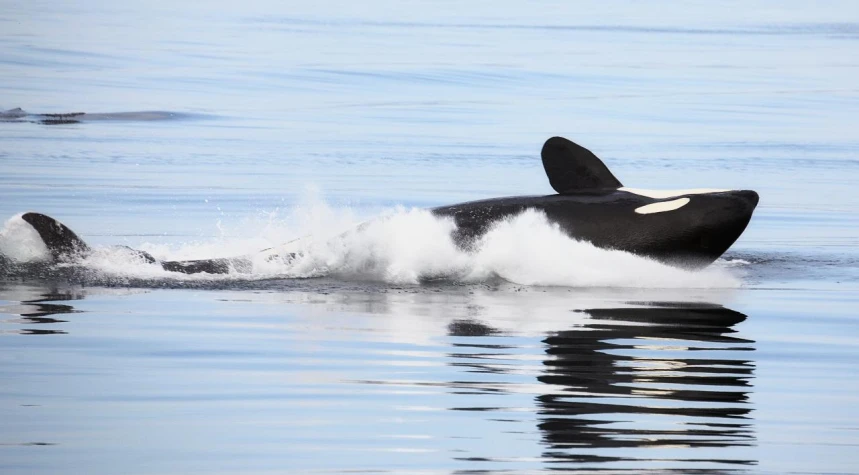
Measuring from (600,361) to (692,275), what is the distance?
5827mm

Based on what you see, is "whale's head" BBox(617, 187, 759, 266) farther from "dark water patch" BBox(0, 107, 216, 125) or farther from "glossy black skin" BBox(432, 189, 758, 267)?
"dark water patch" BBox(0, 107, 216, 125)

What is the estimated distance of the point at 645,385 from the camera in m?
12.8

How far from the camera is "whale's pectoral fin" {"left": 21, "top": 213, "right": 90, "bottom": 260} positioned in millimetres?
18953

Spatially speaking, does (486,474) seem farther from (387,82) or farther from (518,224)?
(387,82)

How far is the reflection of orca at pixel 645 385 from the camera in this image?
11.1m

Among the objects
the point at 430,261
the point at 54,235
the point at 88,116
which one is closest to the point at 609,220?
the point at 430,261

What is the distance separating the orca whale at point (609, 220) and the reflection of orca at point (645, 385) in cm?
237

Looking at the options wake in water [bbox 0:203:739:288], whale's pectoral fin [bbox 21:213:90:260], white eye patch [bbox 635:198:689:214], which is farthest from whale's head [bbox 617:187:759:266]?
whale's pectoral fin [bbox 21:213:90:260]

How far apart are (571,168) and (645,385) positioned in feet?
23.5

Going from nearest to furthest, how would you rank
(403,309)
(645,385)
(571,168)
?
(645,385) → (403,309) → (571,168)

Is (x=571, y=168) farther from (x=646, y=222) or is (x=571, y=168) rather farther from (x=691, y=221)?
(x=691, y=221)

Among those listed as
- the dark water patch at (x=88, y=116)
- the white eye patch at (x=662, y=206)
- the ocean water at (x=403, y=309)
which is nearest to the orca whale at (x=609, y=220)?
the white eye patch at (x=662, y=206)

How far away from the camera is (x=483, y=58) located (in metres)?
70.1

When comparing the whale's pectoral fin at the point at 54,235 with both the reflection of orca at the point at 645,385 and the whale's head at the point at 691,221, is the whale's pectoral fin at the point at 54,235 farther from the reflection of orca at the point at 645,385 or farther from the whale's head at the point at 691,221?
the whale's head at the point at 691,221
